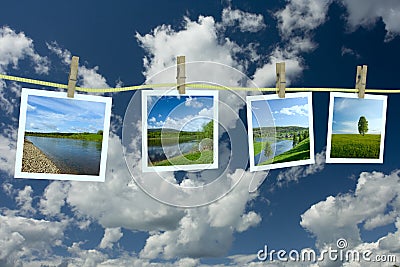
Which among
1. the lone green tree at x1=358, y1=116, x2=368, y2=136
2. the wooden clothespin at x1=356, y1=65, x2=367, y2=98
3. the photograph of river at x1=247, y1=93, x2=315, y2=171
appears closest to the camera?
the photograph of river at x1=247, y1=93, x2=315, y2=171

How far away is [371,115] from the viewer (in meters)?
2.99

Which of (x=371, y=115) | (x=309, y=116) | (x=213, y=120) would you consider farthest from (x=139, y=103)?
(x=371, y=115)

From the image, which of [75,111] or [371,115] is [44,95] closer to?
[75,111]

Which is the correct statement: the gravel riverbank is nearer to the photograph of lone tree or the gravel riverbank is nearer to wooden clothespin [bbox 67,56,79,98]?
wooden clothespin [bbox 67,56,79,98]

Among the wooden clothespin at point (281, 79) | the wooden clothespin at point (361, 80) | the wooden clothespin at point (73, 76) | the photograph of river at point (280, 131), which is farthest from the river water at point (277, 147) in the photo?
the wooden clothespin at point (73, 76)

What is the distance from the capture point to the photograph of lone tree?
2.92 metres

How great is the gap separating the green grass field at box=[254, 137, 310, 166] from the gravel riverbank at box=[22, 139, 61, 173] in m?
1.11

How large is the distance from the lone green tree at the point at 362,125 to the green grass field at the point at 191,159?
0.93 meters

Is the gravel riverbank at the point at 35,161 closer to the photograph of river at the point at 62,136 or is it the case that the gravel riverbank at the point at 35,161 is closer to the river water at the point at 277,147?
the photograph of river at the point at 62,136

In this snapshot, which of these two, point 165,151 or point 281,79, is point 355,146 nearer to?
point 281,79

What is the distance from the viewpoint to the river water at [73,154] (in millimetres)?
2512

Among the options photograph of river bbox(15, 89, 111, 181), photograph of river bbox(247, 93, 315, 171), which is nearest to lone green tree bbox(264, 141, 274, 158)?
photograph of river bbox(247, 93, 315, 171)

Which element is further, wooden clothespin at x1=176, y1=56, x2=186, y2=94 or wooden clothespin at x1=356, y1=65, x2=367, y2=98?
wooden clothespin at x1=356, y1=65, x2=367, y2=98

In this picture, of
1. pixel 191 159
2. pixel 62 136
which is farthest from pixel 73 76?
pixel 191 159
